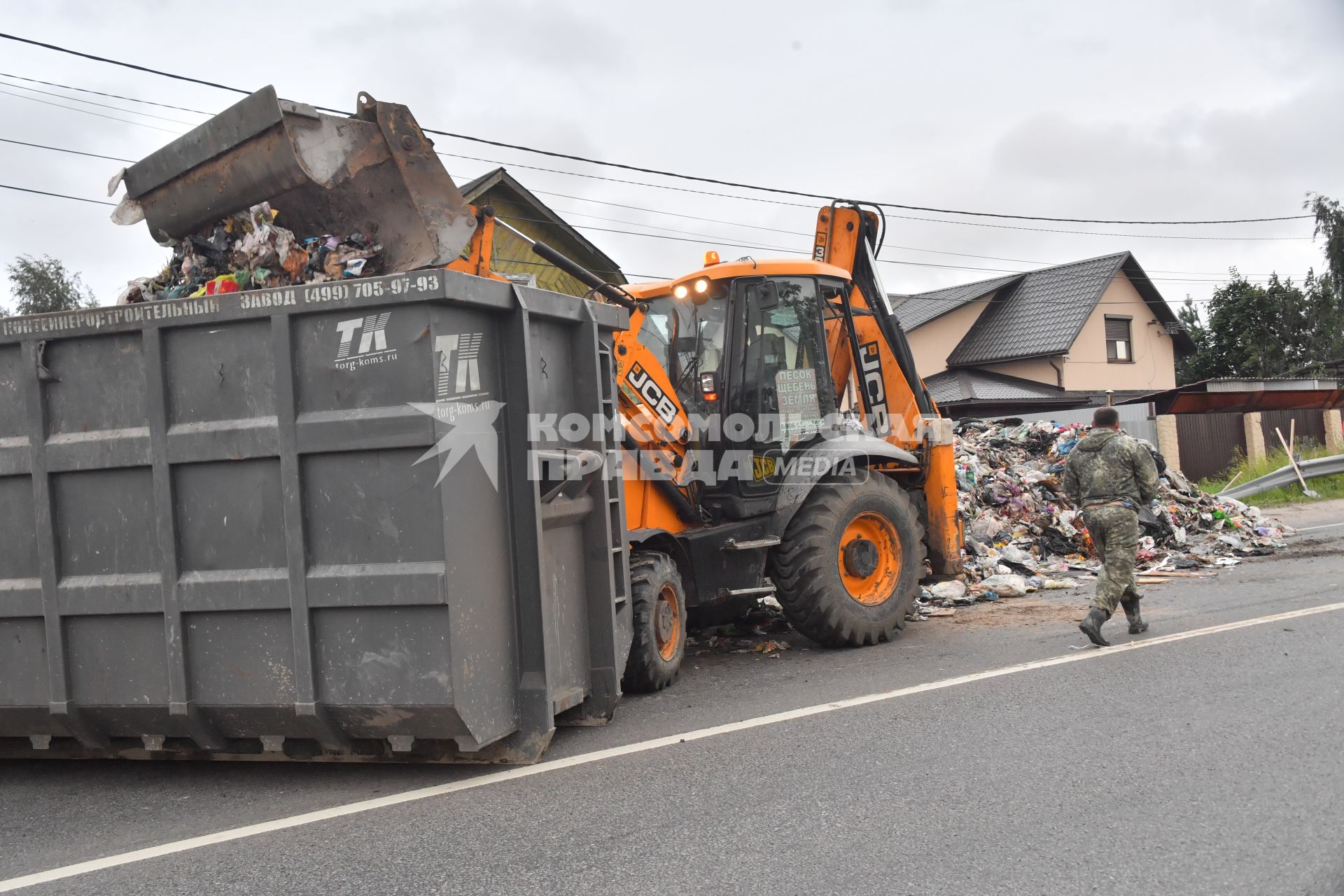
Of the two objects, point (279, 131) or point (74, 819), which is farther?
point (279, 131)

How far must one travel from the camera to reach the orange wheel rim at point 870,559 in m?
7.60

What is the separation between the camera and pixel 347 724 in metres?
4.55

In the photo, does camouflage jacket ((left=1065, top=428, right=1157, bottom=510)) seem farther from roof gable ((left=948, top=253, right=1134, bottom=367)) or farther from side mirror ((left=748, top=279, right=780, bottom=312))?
roof gable ((left=948, top=253, right=1134, bottom=367))

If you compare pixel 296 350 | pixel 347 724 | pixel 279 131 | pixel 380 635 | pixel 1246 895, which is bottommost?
pixel 1246 895

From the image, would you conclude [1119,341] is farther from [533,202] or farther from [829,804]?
[829,804]

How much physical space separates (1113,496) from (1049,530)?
498cm

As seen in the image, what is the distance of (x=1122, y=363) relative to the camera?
3388 centimetres

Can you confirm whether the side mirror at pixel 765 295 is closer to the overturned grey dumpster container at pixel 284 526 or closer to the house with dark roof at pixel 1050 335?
the overturned grey dumpster container at pixel 284 526

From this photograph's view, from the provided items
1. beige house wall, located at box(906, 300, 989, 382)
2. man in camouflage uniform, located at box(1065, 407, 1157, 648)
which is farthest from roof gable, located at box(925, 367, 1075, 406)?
man in camouflage uniform, located at box(1065, 407, 1157, 648)

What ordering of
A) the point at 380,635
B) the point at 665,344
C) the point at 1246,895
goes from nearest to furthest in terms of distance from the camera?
the point at 1246,895 → the point at 380,635 → the point at 665,344

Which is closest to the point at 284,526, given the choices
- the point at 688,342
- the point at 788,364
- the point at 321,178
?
the point at 321,178

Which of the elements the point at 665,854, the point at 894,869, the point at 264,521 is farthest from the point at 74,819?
the point at 894,869

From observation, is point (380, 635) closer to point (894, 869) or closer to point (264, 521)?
point (264, 521)

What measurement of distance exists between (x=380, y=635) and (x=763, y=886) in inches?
74.4
